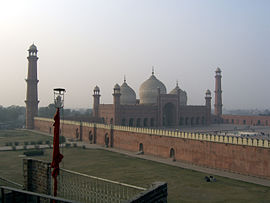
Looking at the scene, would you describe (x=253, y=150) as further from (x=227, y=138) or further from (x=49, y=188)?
(x=49, y=188)

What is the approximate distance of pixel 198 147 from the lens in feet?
65.9

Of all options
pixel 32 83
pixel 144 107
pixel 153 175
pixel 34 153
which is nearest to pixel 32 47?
pixel 32 83

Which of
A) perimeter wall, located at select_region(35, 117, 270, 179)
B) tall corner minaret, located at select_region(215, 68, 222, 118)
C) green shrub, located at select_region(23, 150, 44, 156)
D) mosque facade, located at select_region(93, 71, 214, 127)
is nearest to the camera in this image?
perimeter wall, located at select_region(35, 117, 270, 179)

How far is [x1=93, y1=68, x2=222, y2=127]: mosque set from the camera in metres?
36.8

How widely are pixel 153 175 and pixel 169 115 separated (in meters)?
24.9

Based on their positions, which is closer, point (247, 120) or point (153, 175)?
point (153, 175)

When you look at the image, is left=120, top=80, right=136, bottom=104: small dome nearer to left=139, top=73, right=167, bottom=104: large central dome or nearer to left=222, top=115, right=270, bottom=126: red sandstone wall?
left=139, top=73, right=167, bottom=104: large central dome

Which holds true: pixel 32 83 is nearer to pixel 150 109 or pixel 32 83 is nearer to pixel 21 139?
pixel 21 139

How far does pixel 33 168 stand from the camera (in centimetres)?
749

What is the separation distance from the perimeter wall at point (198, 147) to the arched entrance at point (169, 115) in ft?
42.5

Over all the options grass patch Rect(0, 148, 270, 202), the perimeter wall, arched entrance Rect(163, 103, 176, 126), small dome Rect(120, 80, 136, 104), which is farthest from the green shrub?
arched entrance Rect(163, 103, 176, 126)

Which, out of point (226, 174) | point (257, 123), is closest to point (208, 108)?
point (257, 123)

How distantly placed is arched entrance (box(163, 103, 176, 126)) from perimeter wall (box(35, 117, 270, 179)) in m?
13.0

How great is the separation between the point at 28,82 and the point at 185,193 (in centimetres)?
3597
